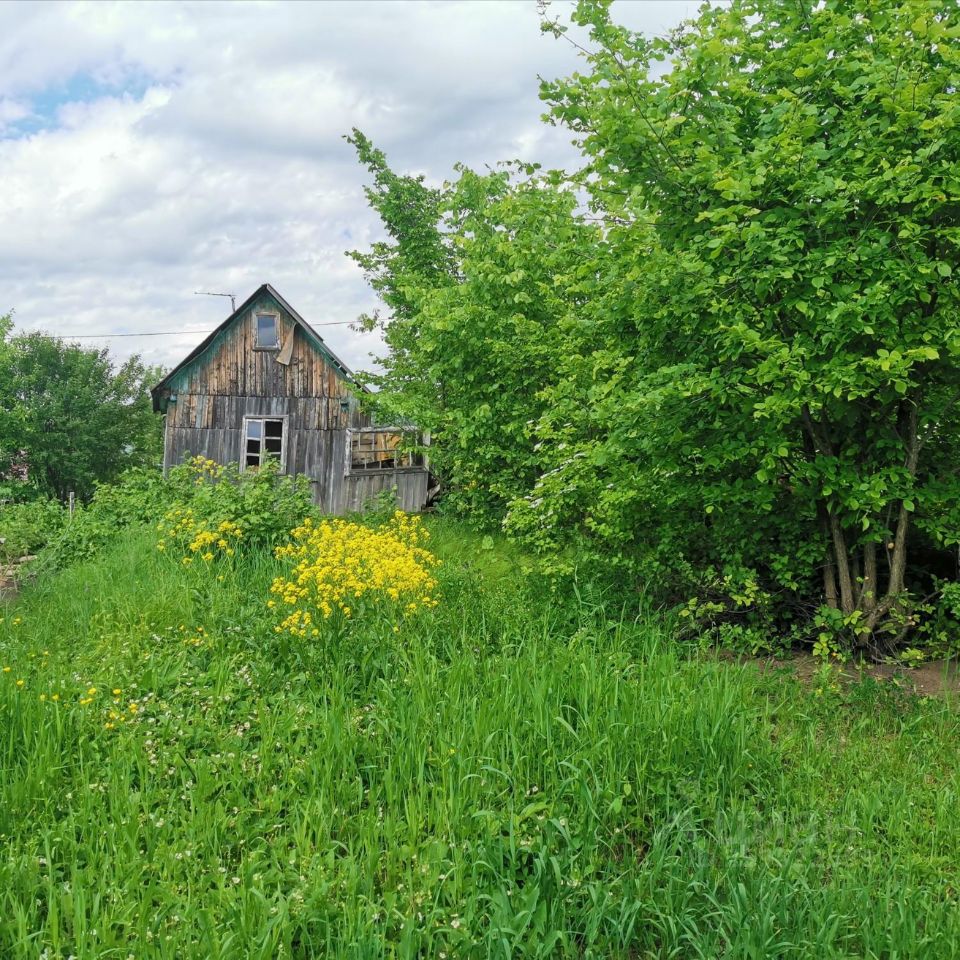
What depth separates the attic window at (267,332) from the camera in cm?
1856

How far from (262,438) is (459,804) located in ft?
54.6

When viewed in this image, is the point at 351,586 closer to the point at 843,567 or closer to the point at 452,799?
the point at 452,799

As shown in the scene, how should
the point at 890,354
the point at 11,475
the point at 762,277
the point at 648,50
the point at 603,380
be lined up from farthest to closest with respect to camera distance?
the point at 11,475, the point at 603,380, the point at 648,50, the point at 762,277, the point at 890,354

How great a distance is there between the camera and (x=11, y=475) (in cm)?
3152

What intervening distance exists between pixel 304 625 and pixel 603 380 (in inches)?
179

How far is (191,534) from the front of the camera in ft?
25.8

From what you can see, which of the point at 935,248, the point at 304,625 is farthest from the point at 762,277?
the point at 304,625

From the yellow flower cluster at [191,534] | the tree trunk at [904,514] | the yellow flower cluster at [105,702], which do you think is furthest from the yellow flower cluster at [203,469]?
the tree trunk at [904,514]

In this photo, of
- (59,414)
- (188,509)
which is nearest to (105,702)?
(188,509)

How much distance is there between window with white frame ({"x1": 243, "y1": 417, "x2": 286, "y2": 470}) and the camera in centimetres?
1856

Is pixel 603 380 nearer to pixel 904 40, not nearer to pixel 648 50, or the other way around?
pixel 648 50

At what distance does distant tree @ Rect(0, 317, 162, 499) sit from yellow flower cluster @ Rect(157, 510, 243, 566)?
85.5 feet

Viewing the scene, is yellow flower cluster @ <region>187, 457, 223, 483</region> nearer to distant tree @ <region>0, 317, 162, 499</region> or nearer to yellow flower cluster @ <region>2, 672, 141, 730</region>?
yellow flower cluster @ <region>2, 672, 141, 730</region>

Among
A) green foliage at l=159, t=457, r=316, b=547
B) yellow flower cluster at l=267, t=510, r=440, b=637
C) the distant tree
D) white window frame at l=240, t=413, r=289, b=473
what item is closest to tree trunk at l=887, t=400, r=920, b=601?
yellow flower cluster at l=267, t=510, r=440, b=637
